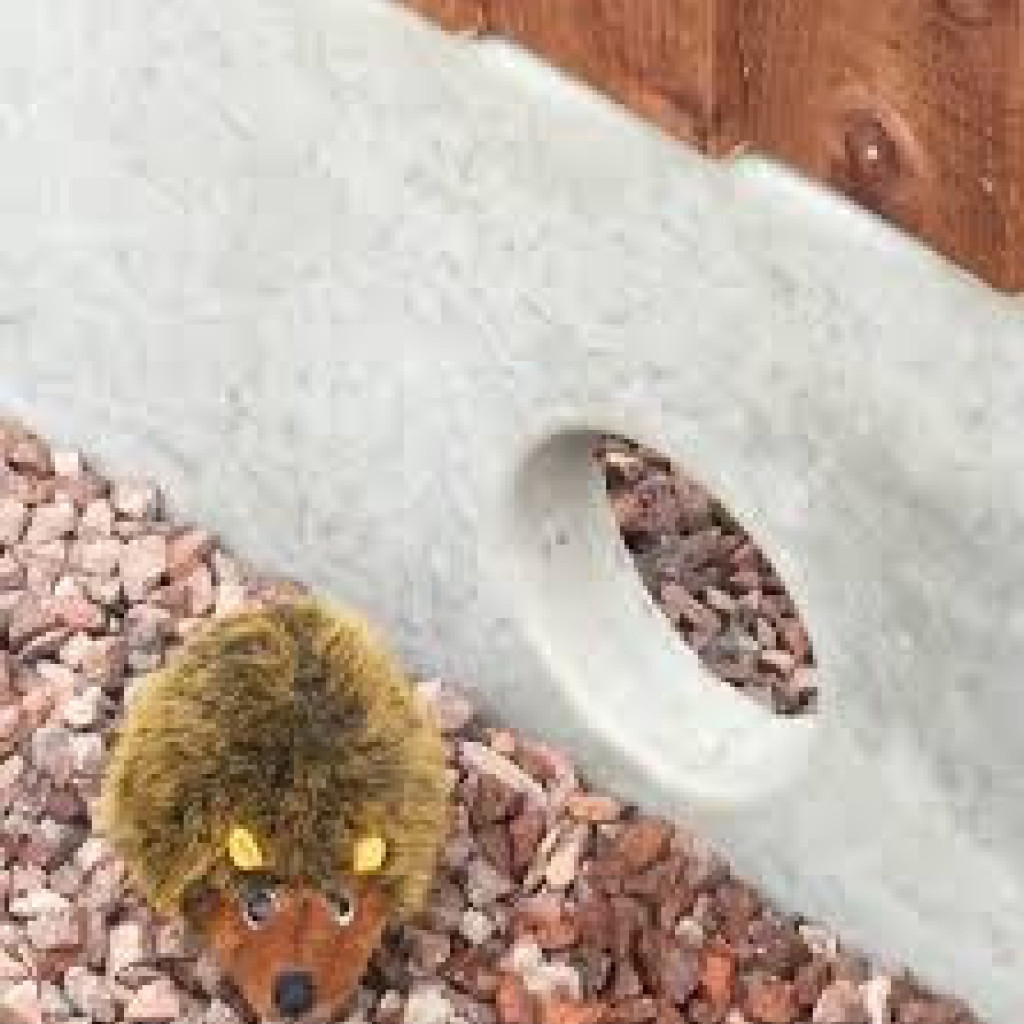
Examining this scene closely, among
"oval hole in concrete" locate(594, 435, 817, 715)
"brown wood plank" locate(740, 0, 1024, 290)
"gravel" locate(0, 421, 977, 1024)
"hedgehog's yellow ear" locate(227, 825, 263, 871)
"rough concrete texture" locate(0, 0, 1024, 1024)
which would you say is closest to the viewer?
"brown wood plank" locate(740, 0, 1024, 290)

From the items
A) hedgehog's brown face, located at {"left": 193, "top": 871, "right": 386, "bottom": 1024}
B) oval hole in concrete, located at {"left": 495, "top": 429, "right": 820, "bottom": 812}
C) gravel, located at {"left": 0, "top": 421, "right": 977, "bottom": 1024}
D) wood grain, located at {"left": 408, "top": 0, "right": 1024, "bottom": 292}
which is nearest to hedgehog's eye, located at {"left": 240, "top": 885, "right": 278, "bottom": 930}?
hedgehog's brown face, located at {"left": 193, "top": 871, "right": 386, "bottom": 1024}

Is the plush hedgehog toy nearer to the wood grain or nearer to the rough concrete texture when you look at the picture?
the rough concrete texture

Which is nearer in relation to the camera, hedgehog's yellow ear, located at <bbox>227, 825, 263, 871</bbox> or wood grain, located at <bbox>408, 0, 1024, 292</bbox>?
wood grain, located at <bbox>408, 0, 1024, 292</bbox>

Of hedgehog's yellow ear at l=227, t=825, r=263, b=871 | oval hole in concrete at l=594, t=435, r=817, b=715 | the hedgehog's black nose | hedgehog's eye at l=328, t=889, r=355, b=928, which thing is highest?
hedgehog's yellow ear at l=227, t=825, r=263, b=871

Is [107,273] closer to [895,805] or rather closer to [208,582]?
[208,582]

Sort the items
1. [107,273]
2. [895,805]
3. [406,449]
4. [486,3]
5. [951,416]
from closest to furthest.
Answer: [951,416], [486,3], [895,805], [406,449], [107,273]

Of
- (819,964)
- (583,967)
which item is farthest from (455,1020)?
(819,964)

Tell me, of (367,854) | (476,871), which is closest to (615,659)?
(476,871)
